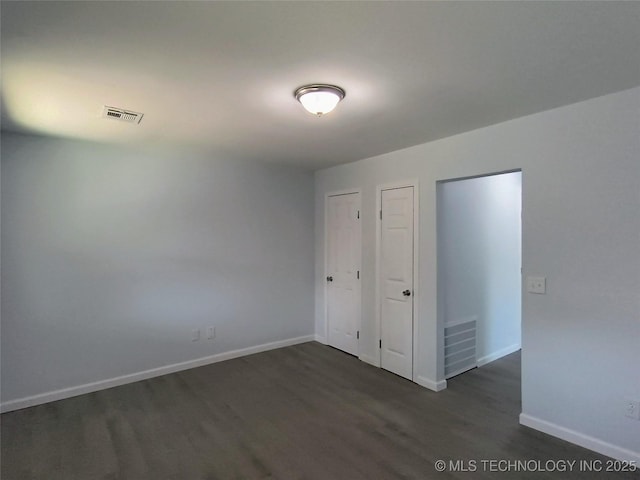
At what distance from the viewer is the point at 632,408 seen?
219 centimetres

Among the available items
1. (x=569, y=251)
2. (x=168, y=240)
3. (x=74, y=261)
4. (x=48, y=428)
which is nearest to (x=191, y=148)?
(x=168, y=240)

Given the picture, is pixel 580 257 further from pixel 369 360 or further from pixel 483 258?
pixel 369 360

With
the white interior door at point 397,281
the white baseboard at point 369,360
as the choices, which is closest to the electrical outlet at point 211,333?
the white baseboard at point 369,360

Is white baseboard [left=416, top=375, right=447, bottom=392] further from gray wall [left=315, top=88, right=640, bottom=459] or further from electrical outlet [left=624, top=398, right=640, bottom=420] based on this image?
electrical outlet [left=624, top=398, right=640, bottom=420]

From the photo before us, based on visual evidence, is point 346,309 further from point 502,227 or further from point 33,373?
point 33,373

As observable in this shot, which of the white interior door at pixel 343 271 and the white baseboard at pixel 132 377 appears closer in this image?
the white baseboard at pixel 132 377

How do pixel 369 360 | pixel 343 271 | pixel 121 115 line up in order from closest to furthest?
pixel 121 115 < pixel 369 360 < pixel 343 271

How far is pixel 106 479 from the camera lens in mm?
2135

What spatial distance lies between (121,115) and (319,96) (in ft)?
5.12

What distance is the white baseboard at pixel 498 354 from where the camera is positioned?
13.2ft

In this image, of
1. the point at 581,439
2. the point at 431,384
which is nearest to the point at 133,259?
the point at 431,384

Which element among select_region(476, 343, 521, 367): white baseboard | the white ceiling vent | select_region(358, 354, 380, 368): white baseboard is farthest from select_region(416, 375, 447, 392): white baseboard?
the white ceiling vent

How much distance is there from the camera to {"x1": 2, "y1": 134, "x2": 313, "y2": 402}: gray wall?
3.06m

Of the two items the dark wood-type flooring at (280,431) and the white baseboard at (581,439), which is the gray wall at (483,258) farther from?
the white baseboard at (581,439)
